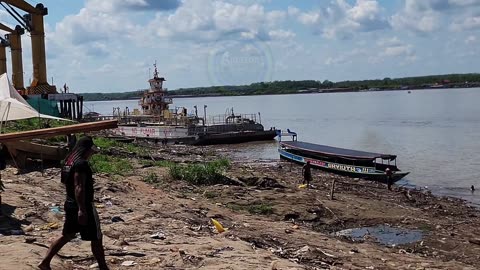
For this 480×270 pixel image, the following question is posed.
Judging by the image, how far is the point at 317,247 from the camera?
10148mm

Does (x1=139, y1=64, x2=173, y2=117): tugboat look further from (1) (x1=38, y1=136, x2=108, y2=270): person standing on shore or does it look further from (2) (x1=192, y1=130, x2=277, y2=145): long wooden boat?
(1) (x1=38, y1=136, x2=108, y2=270): person standing on shore

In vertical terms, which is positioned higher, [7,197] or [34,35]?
[34,35]

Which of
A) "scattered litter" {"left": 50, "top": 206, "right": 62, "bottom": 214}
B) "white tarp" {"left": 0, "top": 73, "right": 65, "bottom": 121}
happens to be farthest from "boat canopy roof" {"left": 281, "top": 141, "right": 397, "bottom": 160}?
"white tarp" {"left": 0, "top": 73, "right": 65, "bottom": 121}

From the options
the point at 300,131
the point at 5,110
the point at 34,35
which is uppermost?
the point at 34,35

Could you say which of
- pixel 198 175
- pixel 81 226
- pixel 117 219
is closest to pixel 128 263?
pixel 81 226

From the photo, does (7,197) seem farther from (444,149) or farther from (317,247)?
(444,149)

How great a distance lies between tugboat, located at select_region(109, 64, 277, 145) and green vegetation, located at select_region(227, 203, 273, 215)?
102ft

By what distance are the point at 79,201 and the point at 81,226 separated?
34 cm

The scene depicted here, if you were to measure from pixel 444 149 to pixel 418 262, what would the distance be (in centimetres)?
2992

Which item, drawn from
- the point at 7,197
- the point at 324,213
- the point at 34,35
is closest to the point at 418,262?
the point at 324,213

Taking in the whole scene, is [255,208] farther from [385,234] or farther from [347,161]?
[347,161]

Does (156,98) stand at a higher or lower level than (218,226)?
higher

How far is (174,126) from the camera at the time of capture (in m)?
47.1

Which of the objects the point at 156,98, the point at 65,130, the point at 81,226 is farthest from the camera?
the point at 156,98
